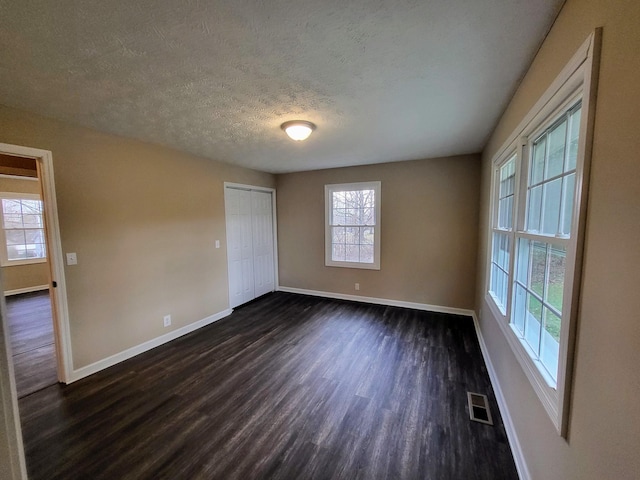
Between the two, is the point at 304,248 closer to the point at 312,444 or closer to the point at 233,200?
the point at 233,200

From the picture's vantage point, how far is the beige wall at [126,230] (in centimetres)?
262

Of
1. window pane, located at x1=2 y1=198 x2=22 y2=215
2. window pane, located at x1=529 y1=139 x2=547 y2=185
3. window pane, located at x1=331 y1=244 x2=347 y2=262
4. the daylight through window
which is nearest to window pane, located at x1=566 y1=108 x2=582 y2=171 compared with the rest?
window pane, located at x1=529 y1=139 x2=547 y2=185

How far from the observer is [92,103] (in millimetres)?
2203

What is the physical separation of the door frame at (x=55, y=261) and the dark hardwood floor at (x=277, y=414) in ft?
0.92

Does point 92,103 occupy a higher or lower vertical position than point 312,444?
higher

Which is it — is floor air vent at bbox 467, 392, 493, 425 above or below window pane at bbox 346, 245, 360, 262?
below

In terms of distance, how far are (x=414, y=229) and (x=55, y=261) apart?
429 centimetres

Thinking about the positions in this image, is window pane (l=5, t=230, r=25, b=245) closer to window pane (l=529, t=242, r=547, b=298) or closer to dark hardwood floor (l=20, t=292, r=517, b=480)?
dark hardwood floor (l=20, t=292, r=517, b=480)

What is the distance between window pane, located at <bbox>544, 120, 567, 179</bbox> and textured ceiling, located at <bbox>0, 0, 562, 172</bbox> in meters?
0.50

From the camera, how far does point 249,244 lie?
16.4 feet

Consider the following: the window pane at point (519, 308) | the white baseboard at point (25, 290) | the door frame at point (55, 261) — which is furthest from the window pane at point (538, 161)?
the white baseboard at point (25, 290)

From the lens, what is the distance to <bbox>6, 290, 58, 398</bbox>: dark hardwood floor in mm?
2709

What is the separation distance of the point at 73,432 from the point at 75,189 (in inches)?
79.7

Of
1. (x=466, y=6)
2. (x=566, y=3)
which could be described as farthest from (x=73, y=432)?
(x=566, y=3)
